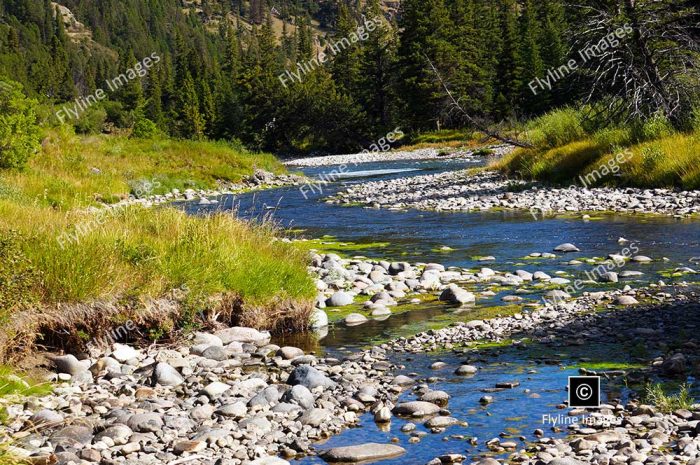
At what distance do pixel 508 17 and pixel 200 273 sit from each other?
7131 cm

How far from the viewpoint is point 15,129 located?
77.5 ft

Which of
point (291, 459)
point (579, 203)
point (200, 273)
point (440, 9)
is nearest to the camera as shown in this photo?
point (291, 459)

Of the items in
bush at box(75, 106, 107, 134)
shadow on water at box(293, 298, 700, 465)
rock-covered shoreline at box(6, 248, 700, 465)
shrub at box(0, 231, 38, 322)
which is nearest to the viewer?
rock-covered shoreline at box(6, 248, 700, 465)

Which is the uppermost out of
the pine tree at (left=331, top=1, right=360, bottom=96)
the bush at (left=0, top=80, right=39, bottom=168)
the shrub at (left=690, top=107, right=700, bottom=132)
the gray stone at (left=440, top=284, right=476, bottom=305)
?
the pine tree at (left=331, top=1, right=360, bottom=96)

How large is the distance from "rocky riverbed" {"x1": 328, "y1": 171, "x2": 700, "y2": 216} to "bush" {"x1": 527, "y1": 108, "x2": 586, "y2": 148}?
2112mm

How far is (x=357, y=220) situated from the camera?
69.5 ft

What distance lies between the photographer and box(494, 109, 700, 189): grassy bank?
21031mm

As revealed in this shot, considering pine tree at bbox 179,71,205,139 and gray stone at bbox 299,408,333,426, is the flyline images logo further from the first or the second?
pine tree at bbox 179,71,205,139

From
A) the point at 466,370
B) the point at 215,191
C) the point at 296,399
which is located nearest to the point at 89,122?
the point at 215,191

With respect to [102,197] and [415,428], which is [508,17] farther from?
[415,428]

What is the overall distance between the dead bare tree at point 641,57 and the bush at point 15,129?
1771 cm

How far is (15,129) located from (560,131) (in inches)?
738

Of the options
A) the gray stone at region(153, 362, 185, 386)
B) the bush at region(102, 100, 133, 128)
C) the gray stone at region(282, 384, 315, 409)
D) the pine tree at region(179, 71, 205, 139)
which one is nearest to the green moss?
the gray stone at region(282, 384, 315, 409)

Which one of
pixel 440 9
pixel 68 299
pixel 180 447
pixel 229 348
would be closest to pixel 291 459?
pixel 180 447
